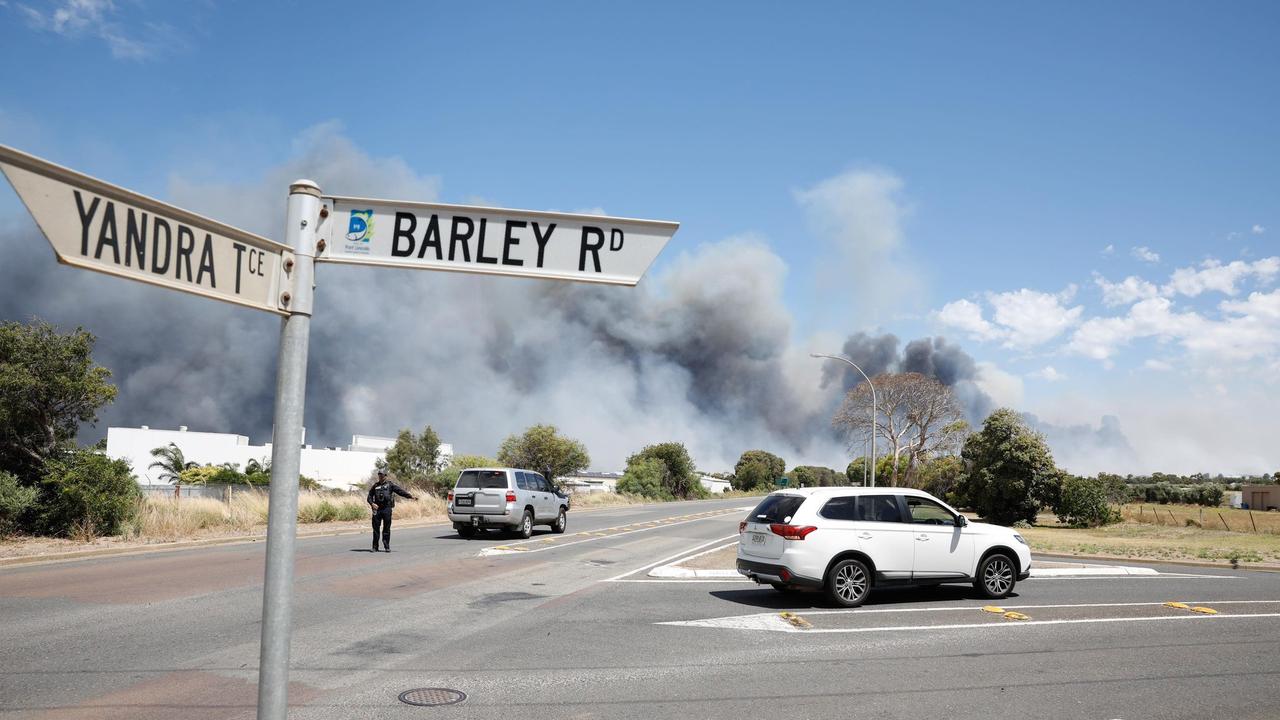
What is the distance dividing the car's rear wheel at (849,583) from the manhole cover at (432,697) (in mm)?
6340

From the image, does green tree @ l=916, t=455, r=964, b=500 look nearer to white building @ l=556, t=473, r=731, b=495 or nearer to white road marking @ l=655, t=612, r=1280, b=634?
white building @ l=556, t=473, r=731, b=495

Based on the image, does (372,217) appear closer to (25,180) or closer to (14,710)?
(25,180)

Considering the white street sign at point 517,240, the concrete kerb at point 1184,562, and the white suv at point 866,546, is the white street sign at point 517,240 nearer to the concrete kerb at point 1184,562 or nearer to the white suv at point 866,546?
the white suv at point 866,546

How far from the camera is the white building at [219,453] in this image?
78.9 meters

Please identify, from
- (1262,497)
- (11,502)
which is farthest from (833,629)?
(1262,497)

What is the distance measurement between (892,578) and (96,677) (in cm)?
961

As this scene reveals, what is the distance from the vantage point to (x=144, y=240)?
2404 mm

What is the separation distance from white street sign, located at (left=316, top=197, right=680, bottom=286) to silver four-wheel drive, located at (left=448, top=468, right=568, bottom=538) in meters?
20.3

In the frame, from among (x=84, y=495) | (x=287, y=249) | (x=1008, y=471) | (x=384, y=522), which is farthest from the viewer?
(x=1008, y=471)

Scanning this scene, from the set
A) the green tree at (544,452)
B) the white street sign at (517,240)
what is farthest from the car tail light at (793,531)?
the green tree at (544,452)

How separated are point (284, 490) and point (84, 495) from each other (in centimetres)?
1850

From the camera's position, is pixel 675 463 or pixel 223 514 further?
pixel 675 463

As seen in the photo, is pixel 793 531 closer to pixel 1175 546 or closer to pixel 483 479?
pixel 483 479

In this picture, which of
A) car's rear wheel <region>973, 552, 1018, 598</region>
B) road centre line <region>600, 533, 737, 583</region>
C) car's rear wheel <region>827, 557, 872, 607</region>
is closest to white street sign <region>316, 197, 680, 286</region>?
car's rear wheel <region>827, 557, 872, 607</region>
